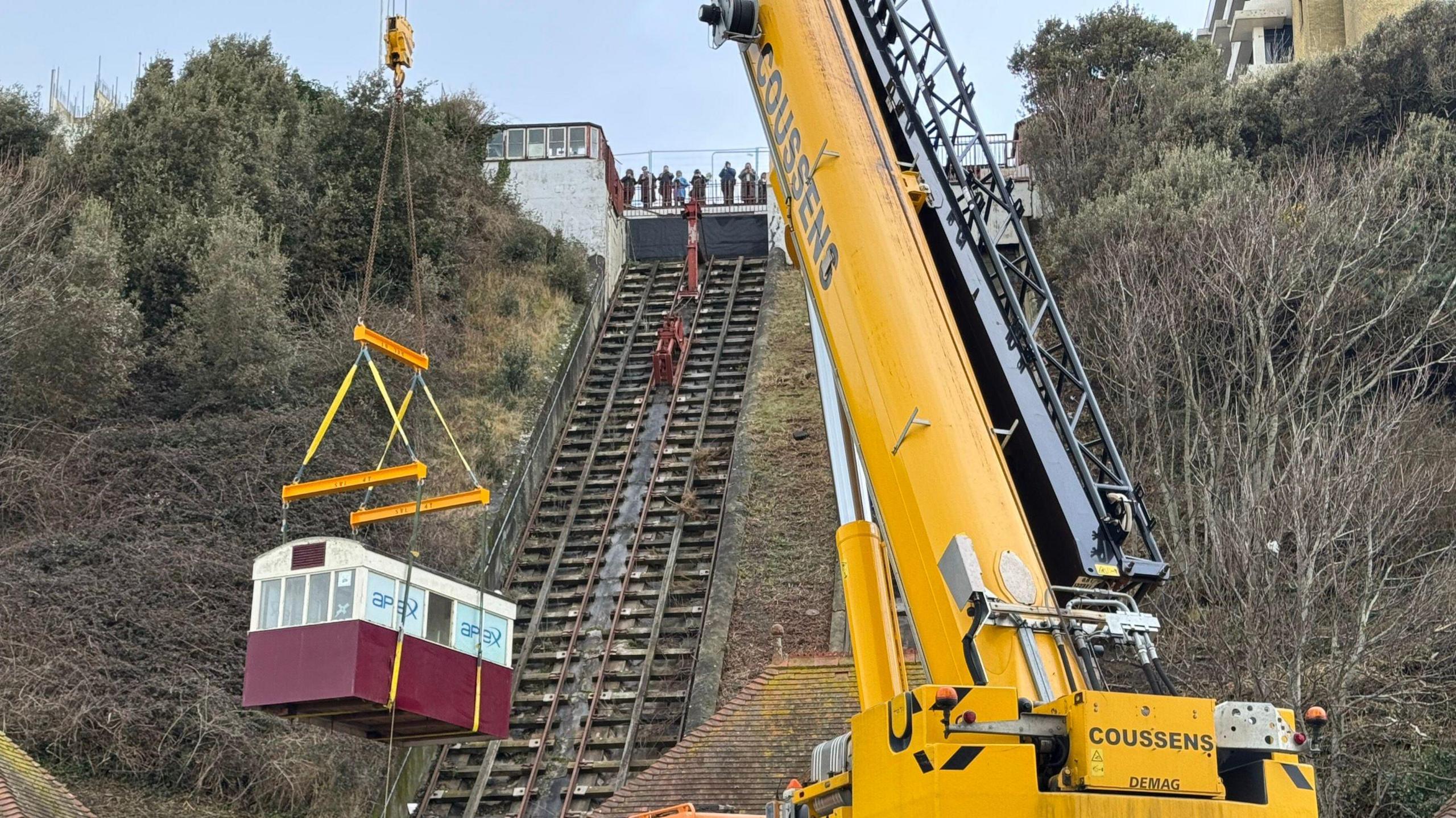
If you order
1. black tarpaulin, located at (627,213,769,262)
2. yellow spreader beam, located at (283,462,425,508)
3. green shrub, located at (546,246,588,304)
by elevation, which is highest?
black tarpaulin, located at (627,213,769,262)

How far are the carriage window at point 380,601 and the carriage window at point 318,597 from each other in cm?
39

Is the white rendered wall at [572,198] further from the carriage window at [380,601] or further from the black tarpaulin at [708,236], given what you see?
the carriage window at [380,601]

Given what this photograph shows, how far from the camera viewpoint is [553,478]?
29781 mm

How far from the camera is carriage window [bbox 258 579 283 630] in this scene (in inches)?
578

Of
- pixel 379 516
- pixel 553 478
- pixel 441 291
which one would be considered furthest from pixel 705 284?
pixel 379 516

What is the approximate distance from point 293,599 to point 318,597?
0.45 meters

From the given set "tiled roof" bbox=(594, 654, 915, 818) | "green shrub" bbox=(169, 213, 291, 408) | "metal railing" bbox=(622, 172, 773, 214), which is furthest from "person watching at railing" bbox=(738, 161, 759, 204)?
"tiled roof" bbox=(594, 654, 915, 818)

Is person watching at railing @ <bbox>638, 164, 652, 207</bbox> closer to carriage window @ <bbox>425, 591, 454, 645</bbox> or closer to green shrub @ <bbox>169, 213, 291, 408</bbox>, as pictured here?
green shrub @ <bbox>169, 213, 291, 408</bbox>

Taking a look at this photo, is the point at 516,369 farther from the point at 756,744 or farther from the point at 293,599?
the point at 293,599

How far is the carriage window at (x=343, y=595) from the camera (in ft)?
46.5

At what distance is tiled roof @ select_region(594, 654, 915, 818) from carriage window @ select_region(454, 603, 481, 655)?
306cm

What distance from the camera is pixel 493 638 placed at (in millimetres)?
15859

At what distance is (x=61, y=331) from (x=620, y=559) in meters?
11.6

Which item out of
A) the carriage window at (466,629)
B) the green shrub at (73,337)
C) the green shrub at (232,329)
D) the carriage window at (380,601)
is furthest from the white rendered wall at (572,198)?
the carriage window at (380,601)
